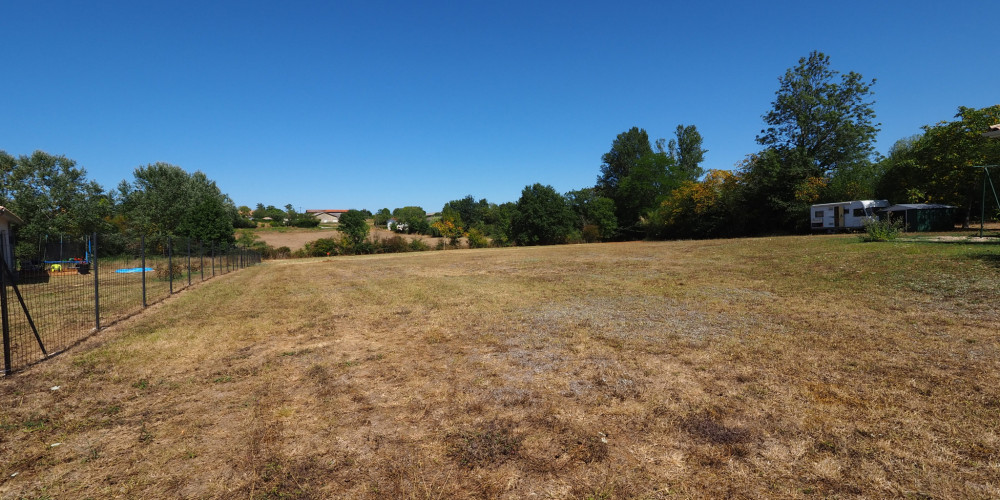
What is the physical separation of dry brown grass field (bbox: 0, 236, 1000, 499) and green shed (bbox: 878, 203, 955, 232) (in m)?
21.5

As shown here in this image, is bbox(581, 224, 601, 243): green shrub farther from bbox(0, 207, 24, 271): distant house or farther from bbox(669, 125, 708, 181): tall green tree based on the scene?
bbox(0, 207, 24, 271): distant house

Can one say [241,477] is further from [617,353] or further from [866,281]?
[866,281]

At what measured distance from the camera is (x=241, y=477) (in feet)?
8.70

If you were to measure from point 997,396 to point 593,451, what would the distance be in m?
3.50

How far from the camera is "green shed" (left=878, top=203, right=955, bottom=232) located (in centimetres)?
2319

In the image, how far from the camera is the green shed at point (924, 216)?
2319 centimetres

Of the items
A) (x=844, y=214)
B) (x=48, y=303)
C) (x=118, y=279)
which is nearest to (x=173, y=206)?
(x=118, y=279)

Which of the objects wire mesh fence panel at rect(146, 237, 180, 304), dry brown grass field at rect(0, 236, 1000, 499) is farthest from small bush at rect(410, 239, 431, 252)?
dry brown grass field at rect(0, 236, 1000, 499)

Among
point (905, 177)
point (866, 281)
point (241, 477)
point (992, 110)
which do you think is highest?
point (992, 110)

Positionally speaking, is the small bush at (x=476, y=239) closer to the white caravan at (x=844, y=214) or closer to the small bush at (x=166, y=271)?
the white caravan at (x=844, y=214)

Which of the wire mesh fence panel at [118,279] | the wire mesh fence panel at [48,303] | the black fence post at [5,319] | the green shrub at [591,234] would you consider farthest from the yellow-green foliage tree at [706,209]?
the black fence post at [5,319]

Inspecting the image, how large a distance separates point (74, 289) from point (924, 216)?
38942 millimetres

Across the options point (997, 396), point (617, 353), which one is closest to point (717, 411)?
point (617, 353)

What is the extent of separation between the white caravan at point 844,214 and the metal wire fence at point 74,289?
33.3 metres
